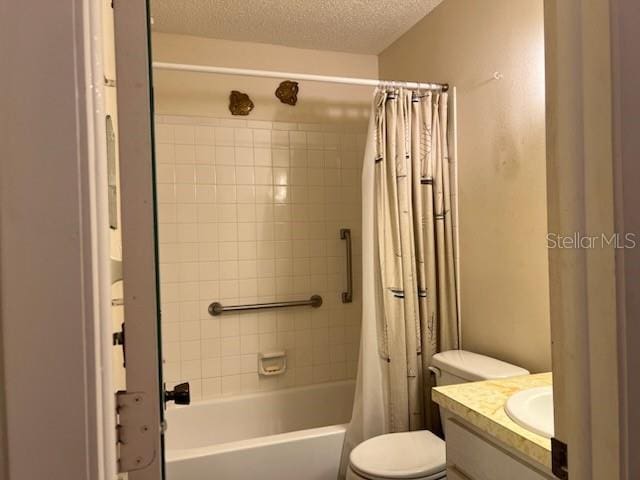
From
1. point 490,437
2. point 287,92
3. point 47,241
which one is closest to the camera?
point 47,241

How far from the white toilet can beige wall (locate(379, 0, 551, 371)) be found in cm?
16

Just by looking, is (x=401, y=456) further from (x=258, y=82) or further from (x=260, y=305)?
(x=258, y=82)

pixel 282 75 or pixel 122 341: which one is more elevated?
pixel 282 75

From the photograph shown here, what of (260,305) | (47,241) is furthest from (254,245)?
(47,241)

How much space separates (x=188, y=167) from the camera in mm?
2459

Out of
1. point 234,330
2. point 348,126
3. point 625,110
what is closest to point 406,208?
point 348,126

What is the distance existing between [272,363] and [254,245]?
2.36 ft

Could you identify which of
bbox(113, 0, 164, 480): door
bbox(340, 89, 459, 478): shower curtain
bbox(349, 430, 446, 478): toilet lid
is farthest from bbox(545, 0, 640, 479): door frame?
bbox(340, 89, 459, 478): shower curtain

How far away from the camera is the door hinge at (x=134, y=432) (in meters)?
0.50

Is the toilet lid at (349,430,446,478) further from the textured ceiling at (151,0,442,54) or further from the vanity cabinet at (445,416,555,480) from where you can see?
the textured ceiling at (151,0,442,54)

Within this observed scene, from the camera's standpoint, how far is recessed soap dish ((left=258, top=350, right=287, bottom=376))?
2.57m

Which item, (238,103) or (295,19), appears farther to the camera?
(238,103)

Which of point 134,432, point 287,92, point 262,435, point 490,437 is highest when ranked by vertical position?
point 287,92

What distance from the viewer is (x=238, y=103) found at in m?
2.53
